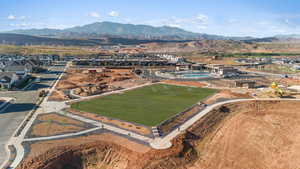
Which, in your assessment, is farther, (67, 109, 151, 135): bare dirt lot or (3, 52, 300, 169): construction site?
(67, 109, 151, 135): bare dirt lot

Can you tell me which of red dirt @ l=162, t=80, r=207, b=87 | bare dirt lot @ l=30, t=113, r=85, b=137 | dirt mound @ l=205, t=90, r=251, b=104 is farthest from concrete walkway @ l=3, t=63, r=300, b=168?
red dirt @ l=162, t=80, r=207, b=87

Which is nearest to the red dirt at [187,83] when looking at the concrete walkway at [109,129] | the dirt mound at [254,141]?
the dirt mound at [254,141]

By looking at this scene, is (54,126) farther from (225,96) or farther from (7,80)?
(225,96)

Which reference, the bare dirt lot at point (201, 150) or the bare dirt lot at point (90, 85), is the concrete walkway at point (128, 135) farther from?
the bare dirt lot at point (90, 85)

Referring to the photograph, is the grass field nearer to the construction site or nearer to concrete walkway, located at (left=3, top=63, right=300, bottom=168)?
the construction site

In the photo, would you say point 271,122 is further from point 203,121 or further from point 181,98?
point 181,98

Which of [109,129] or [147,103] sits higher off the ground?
[147,103]

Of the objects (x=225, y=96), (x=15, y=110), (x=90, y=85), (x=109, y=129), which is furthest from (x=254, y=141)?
(x=90, y=85)

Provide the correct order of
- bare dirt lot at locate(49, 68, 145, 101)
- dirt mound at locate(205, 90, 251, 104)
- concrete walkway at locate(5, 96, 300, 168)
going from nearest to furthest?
concrete walkway at locate(5, 96, 300, 168), dirt mound at locate(205, 90, 251, 104), bare dirt lot at locate(49, 68, 145, 101)
